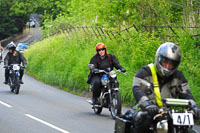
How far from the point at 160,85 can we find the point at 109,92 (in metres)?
6.13

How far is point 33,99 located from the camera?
17.4 m

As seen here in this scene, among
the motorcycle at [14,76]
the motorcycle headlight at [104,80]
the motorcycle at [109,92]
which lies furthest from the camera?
the motorcycle at [14,76]

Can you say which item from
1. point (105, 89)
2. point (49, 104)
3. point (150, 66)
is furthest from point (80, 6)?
point (150, 66)

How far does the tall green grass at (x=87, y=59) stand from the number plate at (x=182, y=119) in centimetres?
693

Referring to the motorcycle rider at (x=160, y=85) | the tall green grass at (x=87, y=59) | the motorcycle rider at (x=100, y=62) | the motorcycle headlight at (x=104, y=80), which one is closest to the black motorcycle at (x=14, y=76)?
the tall green grass at (x=87, y=59)

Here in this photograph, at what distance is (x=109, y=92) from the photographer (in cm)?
1225

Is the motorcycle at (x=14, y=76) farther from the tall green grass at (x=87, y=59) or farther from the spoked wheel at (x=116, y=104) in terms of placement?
the spoked wheel at (x=116, y=104)

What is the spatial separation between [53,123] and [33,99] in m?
5.91

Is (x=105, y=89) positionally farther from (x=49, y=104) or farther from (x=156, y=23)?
(x=156, y=23)

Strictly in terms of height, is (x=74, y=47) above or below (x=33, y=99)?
above

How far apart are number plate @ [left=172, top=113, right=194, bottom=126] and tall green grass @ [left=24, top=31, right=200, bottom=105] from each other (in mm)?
6933

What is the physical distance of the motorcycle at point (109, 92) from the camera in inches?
473

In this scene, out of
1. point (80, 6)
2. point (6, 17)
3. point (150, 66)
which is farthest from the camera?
point (6, 17)

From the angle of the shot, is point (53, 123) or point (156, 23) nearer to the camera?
point (53, 123)
